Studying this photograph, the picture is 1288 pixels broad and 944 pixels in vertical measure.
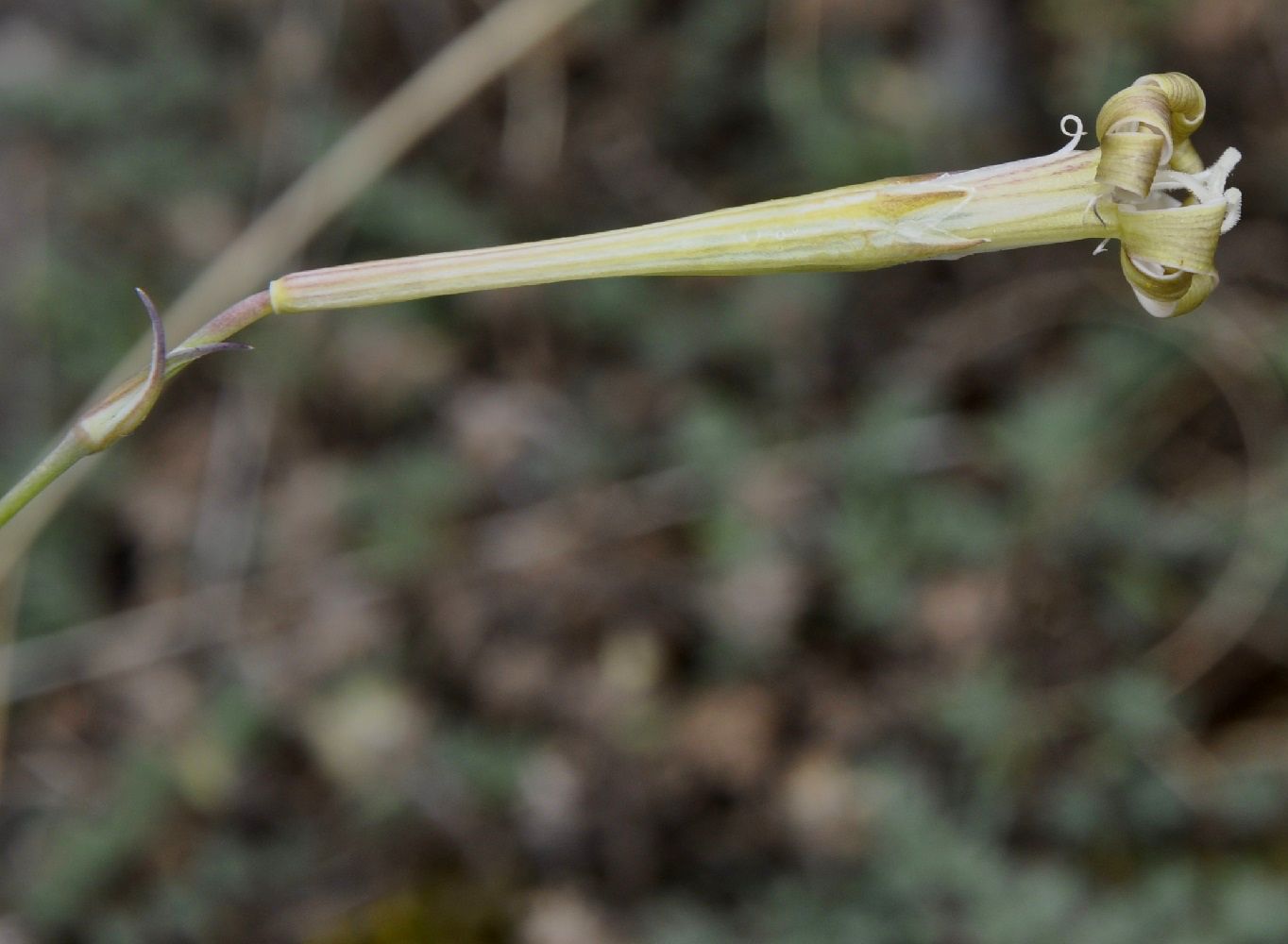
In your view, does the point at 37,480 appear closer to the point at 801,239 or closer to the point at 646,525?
the point at 801,239

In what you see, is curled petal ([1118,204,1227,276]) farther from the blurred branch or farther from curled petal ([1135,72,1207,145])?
the blurred branch

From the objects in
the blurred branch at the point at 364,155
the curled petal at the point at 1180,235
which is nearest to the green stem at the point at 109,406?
the curled petal at the point at 1180,235

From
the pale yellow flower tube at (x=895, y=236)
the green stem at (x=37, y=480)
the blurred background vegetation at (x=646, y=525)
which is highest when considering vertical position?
the blurred background vegetation at (x=646, y=525)

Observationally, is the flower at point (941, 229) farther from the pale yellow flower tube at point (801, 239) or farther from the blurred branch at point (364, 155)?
the blurred branch at point (364, 155)

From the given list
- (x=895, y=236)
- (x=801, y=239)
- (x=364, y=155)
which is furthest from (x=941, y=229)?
(x=364, y=155)

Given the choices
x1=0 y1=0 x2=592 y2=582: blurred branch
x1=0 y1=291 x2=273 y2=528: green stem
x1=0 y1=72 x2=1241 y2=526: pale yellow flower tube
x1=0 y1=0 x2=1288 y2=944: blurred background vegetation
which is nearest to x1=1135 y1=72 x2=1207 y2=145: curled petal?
x1=0 y1=72 x2=1241 y2=526: pale yellow flower tube

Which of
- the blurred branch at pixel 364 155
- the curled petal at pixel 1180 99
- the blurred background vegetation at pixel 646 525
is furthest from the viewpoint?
the blurred branch at pixel 364 155
